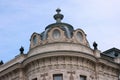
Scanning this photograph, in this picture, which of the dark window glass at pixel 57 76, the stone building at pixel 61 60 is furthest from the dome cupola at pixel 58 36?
the dark window glass at pixel 57 76

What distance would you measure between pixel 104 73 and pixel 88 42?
4.25 m

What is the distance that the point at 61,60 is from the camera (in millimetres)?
49938

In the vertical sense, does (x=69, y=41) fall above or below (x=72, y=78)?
above

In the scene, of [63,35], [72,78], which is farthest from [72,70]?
[63,35]

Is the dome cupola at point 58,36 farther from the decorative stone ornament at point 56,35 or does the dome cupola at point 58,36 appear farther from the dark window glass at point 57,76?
the dark window glass at point 57,76

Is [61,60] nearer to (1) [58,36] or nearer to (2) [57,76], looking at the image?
(2) [57,76]

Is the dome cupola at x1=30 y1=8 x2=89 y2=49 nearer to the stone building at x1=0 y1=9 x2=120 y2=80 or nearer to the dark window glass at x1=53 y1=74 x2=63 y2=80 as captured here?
the stone building at x1=0 y1=9 x2=120 y2=80

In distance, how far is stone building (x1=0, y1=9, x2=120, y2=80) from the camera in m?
49.7

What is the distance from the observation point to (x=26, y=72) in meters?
51.8

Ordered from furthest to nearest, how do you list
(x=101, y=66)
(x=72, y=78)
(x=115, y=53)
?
(x=115, y=53), (x=101, y=66), (x=72, y=78)

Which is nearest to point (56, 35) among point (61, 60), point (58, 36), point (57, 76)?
point (58, 36)

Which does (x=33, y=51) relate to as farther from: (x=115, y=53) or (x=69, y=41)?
(x=115, y=53)

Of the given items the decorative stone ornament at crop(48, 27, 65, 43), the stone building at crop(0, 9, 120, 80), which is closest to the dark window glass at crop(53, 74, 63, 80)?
the stone building at crop(0, 9, 120, 80)

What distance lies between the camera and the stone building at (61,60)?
49688 mm
